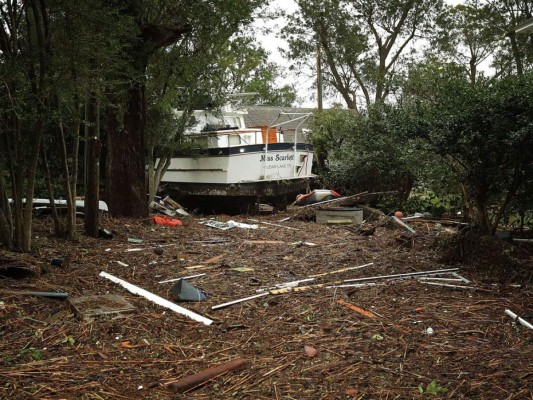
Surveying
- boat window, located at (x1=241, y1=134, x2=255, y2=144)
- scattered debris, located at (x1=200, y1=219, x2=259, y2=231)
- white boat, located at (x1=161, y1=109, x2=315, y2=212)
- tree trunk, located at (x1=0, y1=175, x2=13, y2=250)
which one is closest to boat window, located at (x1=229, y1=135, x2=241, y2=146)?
white boat, located at (x1=161, y1=109, x2=315, y2=212)

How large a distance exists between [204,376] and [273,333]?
950mm

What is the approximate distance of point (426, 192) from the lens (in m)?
12.3

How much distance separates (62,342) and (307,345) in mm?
1730

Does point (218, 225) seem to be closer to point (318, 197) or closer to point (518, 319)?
point (318, 197)

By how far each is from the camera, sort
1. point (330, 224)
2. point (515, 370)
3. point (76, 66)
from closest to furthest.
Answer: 1. point (515, 370)
2. point (76, 66)
3. point (330, 224)

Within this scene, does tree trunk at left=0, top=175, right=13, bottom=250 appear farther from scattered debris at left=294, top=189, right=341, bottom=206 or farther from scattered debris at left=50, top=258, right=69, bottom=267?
scattered debris at left=294, top=189, right=341, bottom=206

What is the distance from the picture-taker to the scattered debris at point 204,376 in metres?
2.81

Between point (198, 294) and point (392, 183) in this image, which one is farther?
point (392, 183)

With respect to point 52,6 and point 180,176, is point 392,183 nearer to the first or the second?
point 180,176

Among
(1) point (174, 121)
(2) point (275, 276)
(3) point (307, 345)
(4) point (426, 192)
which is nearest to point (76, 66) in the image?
(2) point (275, 276)

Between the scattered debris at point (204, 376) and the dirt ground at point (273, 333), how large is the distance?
3cm

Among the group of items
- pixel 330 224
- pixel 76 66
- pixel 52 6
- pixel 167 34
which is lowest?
pixel 330 224

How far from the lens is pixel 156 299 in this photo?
4.54m

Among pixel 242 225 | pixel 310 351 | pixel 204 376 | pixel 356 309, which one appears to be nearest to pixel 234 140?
pixel 242 225
